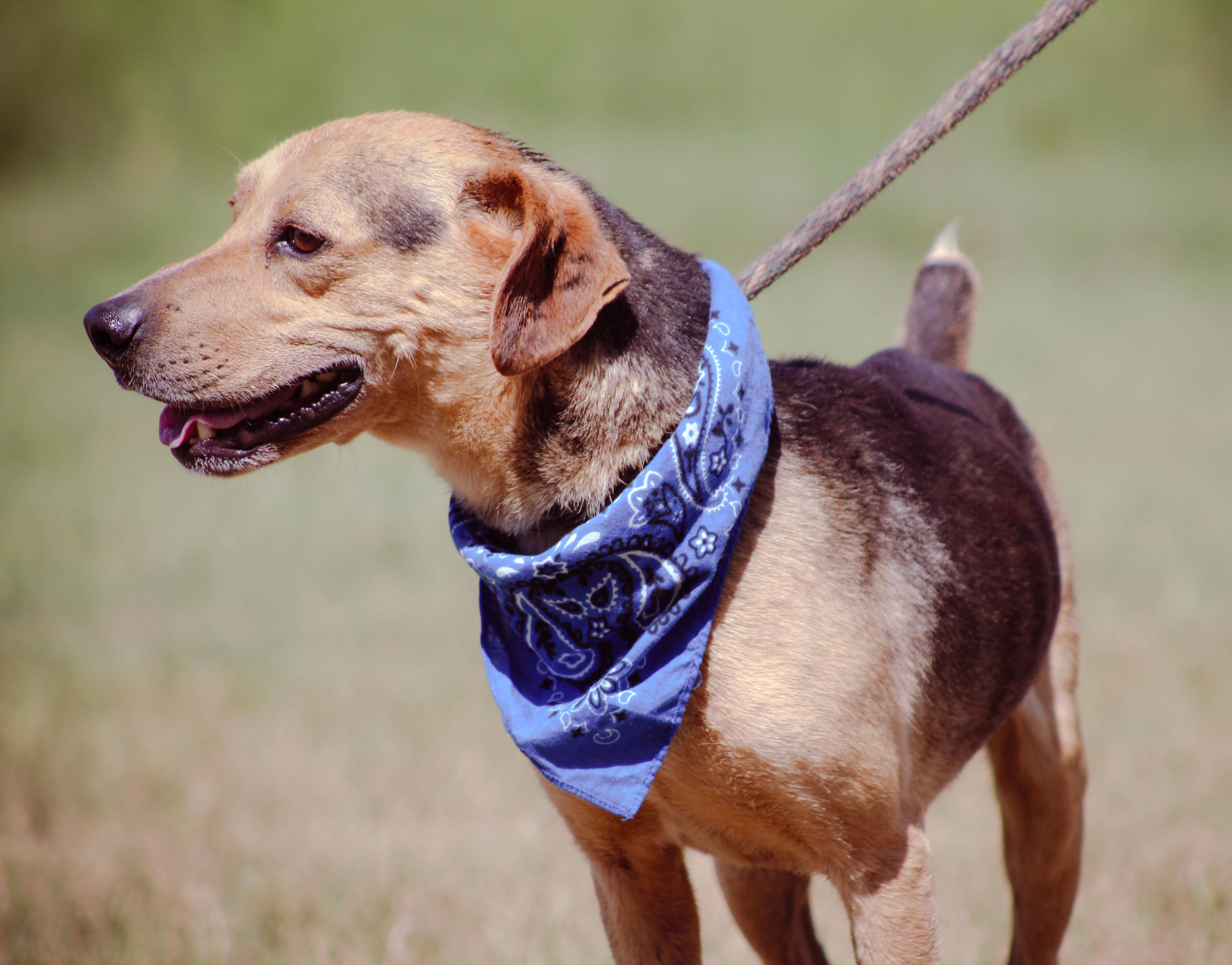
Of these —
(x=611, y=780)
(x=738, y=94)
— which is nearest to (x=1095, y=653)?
(x=611, y=780)

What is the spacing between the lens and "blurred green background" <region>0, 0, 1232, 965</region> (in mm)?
4672

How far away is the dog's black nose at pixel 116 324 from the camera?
2398mm

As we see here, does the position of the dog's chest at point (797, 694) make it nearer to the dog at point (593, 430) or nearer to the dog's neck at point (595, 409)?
the dog at point (593, 430)

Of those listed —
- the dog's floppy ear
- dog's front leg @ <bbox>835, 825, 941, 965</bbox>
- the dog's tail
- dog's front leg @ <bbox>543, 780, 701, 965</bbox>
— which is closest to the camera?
the dog's floppy ear

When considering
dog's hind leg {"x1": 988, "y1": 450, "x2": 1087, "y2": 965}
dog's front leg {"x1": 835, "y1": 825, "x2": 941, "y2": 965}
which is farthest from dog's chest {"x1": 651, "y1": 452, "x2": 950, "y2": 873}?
dog's hind leg {"x1": 988, "y1": 450, "x2": 1087, "y2": 965}

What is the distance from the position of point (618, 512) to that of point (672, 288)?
23.3 inches

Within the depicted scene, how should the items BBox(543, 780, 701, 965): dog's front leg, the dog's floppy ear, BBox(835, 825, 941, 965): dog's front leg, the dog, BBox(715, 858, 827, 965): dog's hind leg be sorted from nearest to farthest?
the dog's floppy ear
the dog
BBox(835, 825, 941, 965): dog's front leg
BBox(543, 780, 701, 965): dog's front leg
BBox(715, 858, 827, 965): dog's hind leg

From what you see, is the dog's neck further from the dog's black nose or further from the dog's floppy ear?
the dog's black nose

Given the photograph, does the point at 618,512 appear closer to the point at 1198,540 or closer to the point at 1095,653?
the point at 1095,653

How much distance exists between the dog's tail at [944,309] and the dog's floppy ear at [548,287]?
222cm

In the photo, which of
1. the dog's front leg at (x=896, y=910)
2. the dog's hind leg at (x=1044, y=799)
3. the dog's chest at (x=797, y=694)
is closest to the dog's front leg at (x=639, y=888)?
the dog's chest at (x=797, y=694)

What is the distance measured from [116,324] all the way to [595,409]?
1099mm

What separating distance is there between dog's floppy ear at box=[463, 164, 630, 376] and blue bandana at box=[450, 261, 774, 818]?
33 centimetres

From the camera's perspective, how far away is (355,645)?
8.30 m
